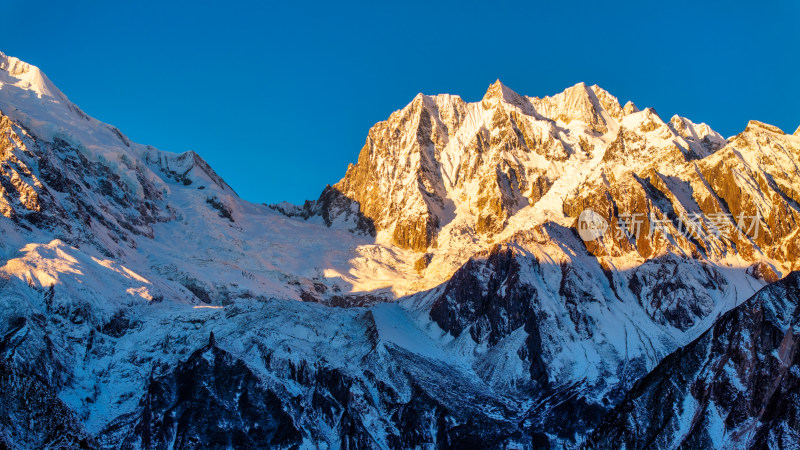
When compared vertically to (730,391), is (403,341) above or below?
above

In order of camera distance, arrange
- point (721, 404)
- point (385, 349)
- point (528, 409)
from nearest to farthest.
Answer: point (721, 404), point (528, 409), point (385, 349)

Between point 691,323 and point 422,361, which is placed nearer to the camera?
point 422,361

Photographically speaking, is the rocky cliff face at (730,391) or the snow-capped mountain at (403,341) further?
the snow-capped mountain at (403,341)

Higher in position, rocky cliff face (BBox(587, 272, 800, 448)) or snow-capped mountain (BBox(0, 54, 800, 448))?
snow-capped mountain (BBox(0, 54, 800, 448))

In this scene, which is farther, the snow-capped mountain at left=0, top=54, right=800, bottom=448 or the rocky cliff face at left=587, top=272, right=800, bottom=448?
the snow-capped mountain at left=0, top=54, right=800, bottom=448

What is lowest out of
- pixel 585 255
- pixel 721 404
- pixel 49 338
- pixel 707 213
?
pixel 721 404

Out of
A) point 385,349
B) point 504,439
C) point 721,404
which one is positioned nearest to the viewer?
point 721,404

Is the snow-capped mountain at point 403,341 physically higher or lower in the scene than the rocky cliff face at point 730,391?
higher

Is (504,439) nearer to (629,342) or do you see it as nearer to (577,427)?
(577,427)

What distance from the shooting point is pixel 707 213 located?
648ft


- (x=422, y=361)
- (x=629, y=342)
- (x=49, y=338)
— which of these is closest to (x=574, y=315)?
(x=629, y=342)

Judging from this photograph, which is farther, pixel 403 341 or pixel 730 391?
pixel 403 341

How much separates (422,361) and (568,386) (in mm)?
26671

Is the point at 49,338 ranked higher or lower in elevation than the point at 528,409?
higher
